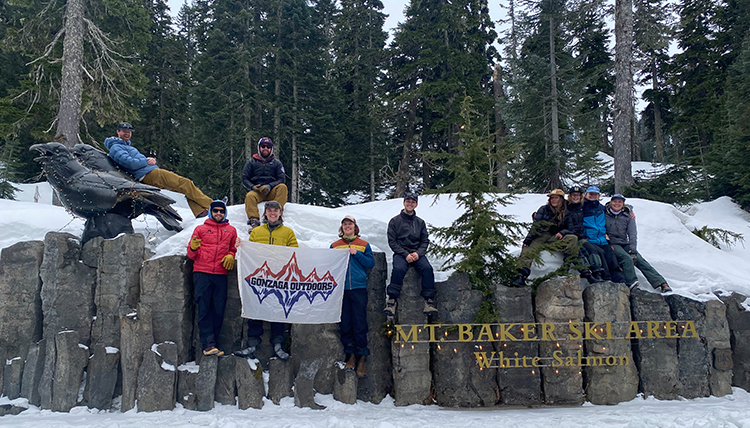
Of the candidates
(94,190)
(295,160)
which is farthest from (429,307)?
(295,160)

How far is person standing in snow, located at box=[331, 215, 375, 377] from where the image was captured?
614 cm

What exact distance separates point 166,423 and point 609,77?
29447 millimetres

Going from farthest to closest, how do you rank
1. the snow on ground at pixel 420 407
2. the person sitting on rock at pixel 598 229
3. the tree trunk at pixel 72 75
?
the tree trunk at pixel 72 75
the person sitting on rock at pixel 598 229
the snow on ground at pixel 420 407

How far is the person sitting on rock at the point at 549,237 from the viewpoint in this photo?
6.48m

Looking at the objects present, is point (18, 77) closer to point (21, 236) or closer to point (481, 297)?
point (21, 236)

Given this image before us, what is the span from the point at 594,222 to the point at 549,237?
2.71 feet

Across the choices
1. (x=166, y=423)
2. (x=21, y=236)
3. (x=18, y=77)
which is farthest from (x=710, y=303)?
(x=18, y=77)

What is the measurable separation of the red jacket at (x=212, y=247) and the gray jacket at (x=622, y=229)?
6.07 meters

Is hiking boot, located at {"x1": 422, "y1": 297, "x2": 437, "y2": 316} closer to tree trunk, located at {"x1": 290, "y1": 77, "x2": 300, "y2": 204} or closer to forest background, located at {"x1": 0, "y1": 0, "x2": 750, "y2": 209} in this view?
forest background, located at {"x1": 0, "y1": 0, "x2": 750, "y2": 209}

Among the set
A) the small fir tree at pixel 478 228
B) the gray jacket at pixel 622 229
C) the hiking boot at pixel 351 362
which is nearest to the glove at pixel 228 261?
the hiking boot at pixel 351 362

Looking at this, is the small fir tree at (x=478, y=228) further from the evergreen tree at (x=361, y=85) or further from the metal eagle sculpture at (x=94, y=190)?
the evergreen tree at (x=361, y=85)

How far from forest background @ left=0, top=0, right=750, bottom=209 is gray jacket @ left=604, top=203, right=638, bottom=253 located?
306 inches

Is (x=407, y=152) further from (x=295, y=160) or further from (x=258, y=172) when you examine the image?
(x=258, y=172)

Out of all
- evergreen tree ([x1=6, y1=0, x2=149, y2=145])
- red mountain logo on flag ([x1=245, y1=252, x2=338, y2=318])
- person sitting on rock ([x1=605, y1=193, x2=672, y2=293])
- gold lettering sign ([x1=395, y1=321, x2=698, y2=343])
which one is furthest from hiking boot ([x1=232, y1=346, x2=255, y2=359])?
evergreen tree ([x1=6, y1=0, x2=149, y2=145])
